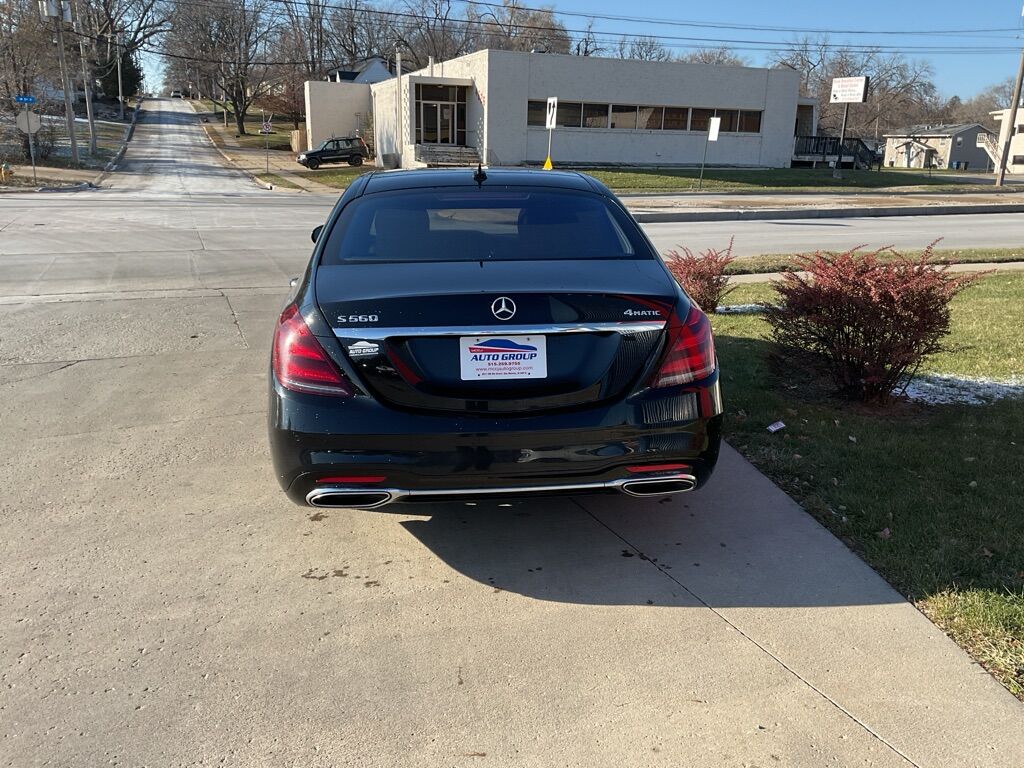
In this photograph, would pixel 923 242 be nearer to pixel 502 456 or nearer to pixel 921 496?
pixel 921 496

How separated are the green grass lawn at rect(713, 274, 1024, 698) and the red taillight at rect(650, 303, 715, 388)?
3.82ft

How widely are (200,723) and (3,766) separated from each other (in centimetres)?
53

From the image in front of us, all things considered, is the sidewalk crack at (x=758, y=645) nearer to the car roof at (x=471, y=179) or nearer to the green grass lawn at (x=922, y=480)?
the green grass lawn at (x=922, y=480)

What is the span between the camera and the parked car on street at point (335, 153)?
43.1 metres

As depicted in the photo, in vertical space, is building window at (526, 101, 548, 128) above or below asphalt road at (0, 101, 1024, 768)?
above

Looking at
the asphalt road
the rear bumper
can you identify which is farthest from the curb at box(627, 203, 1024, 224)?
the rear bumper

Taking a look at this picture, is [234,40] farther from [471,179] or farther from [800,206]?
[471,179]

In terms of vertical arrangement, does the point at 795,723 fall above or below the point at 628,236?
below

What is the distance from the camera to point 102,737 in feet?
7.93

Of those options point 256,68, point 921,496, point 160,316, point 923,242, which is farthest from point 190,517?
point 256,68

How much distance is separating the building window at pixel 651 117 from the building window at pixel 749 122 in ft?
14.9

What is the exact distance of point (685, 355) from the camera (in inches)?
124

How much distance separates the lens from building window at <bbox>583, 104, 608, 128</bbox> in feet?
122

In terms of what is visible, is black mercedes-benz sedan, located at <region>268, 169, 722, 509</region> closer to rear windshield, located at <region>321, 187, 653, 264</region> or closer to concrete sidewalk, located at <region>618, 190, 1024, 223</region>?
rear windshield, located at <region>321, 187, 653, 264</region>
